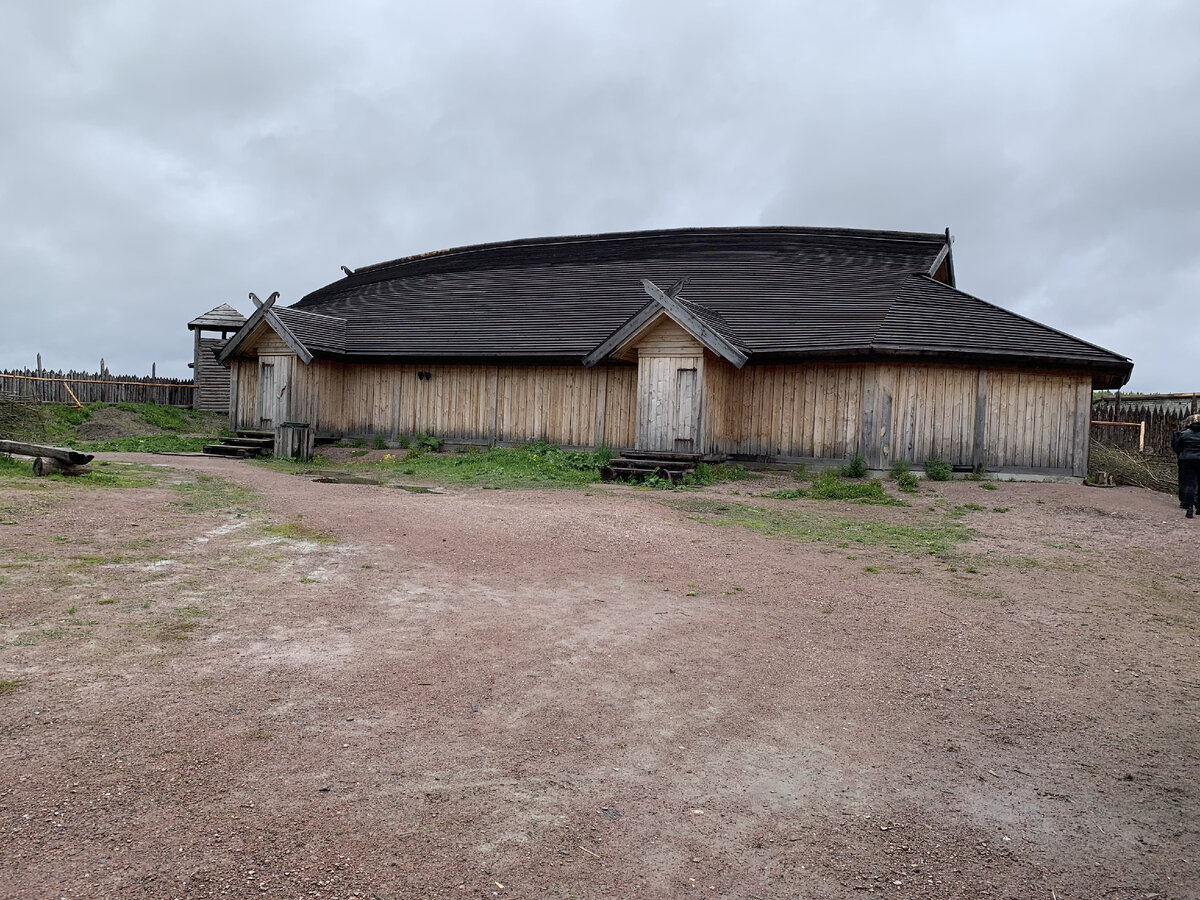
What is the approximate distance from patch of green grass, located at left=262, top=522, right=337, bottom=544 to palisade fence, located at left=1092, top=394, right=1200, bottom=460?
22.0m

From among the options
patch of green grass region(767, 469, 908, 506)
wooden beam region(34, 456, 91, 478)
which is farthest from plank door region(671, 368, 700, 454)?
wooden beam region(34, 456, 91, 478)

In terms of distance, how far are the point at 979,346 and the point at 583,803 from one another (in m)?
16.3

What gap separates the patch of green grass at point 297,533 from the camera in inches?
329

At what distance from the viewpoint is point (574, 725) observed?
13.1 ft

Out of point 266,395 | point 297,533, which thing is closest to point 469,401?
point 266,395

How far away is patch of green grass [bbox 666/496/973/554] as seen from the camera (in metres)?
9.84

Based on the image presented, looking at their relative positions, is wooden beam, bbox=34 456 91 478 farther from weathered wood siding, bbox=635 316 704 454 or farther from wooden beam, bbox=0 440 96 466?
weathered wood siding, bbox=635 316 704 454

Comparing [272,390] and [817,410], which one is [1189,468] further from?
[272,390]

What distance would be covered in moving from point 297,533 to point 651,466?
29.8 ft

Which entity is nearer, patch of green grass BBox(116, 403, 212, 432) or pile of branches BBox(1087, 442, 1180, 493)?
pile of branches BBox(1087, 442, 1180, 493)

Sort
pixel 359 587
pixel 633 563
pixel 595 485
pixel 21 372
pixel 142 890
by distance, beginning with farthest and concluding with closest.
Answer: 1. pixel 21 372
2. pixel 595 485
3. pixel 633 563
4. pixel 359 587
5. pixel 142 890

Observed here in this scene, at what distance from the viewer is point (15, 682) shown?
13.2 ft

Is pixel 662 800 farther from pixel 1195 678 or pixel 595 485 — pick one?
pixel 595 485

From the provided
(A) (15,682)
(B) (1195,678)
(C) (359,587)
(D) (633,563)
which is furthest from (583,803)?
(D) (633,563)
